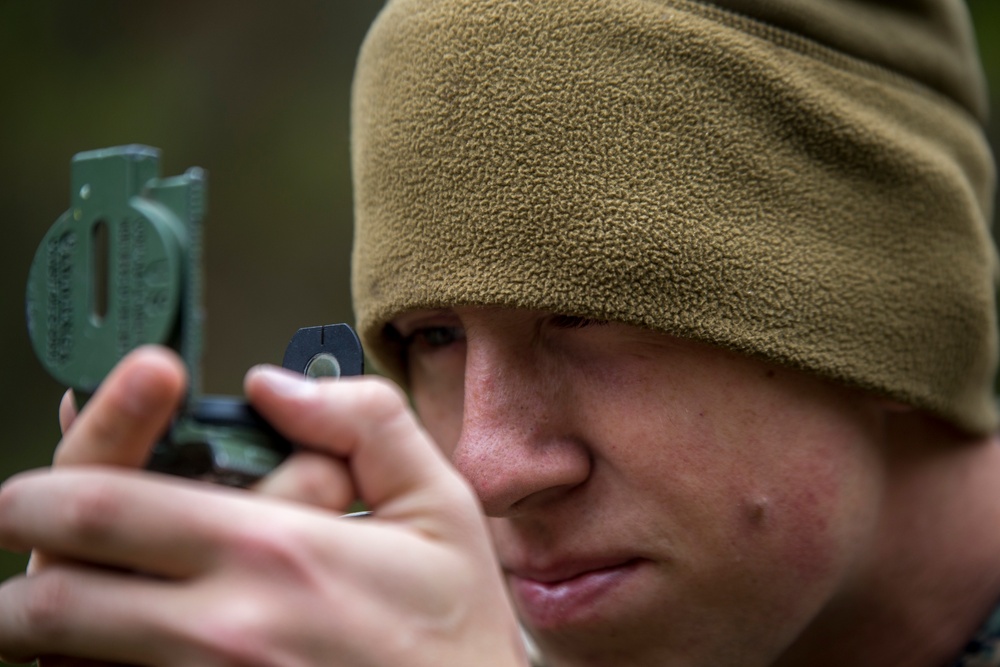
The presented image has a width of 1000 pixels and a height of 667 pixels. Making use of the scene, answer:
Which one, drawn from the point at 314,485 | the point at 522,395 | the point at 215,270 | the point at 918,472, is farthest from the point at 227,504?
the point at 215,270

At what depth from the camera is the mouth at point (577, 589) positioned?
1.19 m

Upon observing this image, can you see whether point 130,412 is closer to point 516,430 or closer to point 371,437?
point 371,437

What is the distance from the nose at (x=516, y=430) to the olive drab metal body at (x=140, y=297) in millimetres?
423

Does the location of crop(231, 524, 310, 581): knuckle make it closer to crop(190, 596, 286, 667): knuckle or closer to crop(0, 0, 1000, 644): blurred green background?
crop(190, 596, 286, 667): knuckle

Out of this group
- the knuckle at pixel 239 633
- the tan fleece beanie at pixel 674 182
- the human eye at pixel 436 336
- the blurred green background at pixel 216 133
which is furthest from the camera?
the blurred green background at pixel 216 133

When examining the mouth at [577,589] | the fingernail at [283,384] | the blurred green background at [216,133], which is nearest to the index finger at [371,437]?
the fingernail at [283,384]

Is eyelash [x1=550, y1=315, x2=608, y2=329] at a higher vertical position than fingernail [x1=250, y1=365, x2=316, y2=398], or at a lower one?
lower

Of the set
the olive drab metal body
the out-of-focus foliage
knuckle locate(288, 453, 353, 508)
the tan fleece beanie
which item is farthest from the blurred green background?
knuckle locate(288, 453, 353, 508)

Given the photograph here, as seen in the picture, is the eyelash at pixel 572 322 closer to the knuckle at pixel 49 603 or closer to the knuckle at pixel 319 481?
the knuckle at pixel 319 481

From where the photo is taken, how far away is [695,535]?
1175mm

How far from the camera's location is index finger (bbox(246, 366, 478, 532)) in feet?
2.31

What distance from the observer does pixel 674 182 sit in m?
1.14

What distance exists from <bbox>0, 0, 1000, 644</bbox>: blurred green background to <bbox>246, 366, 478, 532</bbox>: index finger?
2936 mm

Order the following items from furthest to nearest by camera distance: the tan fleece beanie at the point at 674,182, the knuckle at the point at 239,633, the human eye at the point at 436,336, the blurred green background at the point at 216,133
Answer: the blurred green background at the point at 216,133
the human eye at the point at 436,336
the tan fleece beanie at the point at 674,182
the knuckle at the point at 239,633
